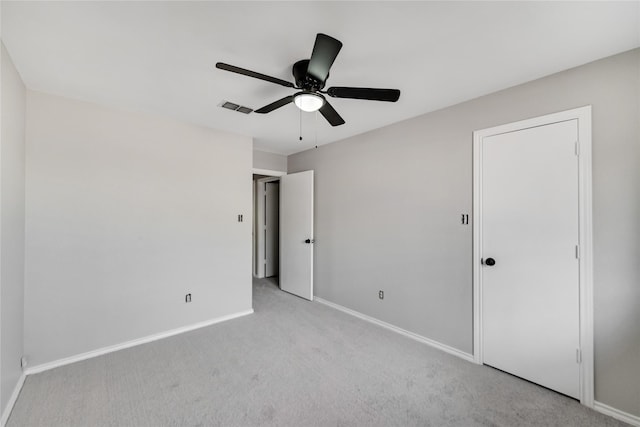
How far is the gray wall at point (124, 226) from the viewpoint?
237cm

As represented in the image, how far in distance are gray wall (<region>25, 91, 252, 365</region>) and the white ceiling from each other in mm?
492

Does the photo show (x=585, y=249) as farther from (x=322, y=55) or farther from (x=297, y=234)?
(x=297, y=234)

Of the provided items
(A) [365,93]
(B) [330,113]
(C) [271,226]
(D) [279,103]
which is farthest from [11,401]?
(C) [271,226]

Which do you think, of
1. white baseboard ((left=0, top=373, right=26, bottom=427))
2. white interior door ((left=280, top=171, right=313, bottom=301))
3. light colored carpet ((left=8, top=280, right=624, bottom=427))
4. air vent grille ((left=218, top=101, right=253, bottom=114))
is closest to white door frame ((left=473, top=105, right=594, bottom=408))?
light colored carpet ((left=8, top=280, right=624, bottom=427))

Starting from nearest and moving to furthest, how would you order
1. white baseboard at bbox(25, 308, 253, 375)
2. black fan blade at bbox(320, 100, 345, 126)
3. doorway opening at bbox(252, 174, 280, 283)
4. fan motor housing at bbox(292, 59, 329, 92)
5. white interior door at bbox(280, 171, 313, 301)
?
fan motor housing at bbox(292, 59, 329, 92) → black fan blade at bbox(320, 100, 345, 126) → white baseboard at bbox(25, 308, 253, 375) → white interior door at bbox(280, 171, 313, 301) → doorway opening at bbox(252, 174, 280, 283)

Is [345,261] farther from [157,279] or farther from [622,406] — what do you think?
[622,406]

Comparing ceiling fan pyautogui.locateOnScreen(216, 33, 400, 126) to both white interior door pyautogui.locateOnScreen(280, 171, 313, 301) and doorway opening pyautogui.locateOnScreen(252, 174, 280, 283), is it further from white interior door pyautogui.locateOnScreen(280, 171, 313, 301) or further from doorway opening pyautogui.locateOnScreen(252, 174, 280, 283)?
doorway opening pyautogui.locateOnScreen(252, 174, 280, 283)

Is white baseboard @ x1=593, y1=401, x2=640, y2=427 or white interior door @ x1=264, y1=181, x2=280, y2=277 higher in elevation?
white interior door @ x1=264, y1=181, x2=280, y2=277

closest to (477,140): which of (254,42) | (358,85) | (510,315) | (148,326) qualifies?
(358,85)

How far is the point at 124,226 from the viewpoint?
276 cm

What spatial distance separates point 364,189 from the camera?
140 inches

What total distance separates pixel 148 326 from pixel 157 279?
507mm

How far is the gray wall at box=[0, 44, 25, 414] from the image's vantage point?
Result: 5.72ft

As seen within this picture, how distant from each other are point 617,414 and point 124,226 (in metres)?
4.34
